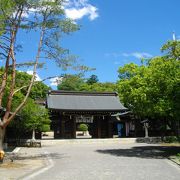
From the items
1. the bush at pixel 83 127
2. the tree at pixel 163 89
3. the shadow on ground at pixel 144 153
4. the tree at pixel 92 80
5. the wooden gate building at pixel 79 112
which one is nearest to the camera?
the tree at pixel 163 89

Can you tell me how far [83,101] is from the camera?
142ft

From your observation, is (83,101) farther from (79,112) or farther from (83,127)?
(83,127)

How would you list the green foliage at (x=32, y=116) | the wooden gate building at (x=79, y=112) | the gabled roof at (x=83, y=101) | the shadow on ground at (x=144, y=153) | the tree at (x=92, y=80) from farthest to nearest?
the tree at (x=92, y=80), the gabled roof at (x=83, y=101), the wooden gate building at (x=79, y=112), the green foliage at (x=32, y=116), the shadow on ground at (x=144, y=153)

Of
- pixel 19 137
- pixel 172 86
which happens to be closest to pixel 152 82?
pixel 172 86

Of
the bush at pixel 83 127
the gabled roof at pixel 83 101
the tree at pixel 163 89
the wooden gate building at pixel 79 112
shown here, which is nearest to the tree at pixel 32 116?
the wooden gate building at pixel 79 112

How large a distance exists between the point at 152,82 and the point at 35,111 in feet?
44.7

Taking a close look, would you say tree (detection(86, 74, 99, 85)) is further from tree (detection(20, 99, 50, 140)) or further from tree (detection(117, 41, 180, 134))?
tree (detection(117, 41, 180, 134))

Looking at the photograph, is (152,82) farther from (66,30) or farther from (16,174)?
(16,174)

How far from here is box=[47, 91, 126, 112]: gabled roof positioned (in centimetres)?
4053

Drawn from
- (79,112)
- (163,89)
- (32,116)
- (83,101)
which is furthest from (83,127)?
(163,89)

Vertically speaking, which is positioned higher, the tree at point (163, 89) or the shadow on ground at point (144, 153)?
the tree at point (163, 89)

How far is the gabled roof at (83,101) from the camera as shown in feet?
133

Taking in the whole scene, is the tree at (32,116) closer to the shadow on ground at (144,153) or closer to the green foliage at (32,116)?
the green foliage at (32,116)

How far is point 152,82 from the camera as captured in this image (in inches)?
852
